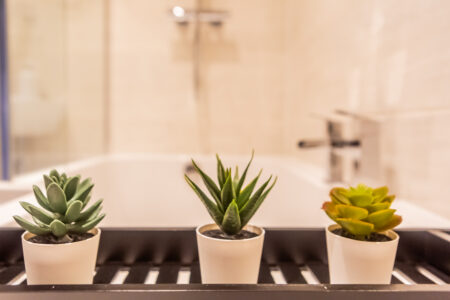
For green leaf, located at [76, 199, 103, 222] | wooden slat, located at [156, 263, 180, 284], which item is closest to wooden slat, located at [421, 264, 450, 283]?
wooden slat, located at [156, 263, 180, 284]

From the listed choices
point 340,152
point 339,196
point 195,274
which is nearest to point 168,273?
point 195,274

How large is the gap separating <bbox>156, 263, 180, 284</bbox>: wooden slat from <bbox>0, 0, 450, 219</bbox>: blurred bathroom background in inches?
21.7

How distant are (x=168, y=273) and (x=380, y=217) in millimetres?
285

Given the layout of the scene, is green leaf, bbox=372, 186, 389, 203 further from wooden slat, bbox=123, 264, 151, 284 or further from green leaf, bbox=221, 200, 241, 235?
wooden slat, bbox=123, 264, 151, 284

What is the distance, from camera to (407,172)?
839 millimetres

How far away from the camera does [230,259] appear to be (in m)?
0.40

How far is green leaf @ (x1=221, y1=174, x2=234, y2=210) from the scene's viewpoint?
421 mm

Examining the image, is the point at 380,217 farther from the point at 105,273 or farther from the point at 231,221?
the point at 105,273

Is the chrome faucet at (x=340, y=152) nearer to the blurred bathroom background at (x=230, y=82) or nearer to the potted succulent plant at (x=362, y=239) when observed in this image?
the blurred bathroom background at (x=230, y=82)

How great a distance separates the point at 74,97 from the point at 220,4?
37.4 inches

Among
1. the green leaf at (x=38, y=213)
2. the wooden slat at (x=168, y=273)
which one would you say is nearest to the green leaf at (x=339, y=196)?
the wooden slat at (x=168, y=273)

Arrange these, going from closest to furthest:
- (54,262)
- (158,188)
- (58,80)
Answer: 1. (54,262)
2. (58,80)
3. (158,188)

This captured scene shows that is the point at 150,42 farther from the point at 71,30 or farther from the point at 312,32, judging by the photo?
the point at 312,32

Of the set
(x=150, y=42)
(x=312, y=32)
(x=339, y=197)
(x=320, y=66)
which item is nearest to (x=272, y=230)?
(x=339, y=197)
